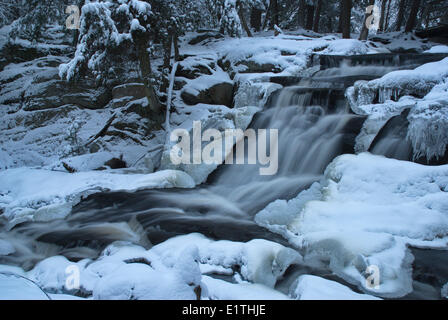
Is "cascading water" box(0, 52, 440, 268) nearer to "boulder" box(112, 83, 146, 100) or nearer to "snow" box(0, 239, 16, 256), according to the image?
"snow" box(0, 239, 16, 256)

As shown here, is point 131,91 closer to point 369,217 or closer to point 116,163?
point 116,163

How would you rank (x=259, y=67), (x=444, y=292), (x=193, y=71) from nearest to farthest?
(x=444, y=292)
(x=259, y=67)
(x=193, y=71)

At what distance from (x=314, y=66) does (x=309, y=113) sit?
3.85m

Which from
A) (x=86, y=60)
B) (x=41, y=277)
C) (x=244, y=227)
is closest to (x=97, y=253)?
(x=41, y=277)

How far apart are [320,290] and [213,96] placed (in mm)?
8210

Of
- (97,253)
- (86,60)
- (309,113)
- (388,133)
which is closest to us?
(97,253)

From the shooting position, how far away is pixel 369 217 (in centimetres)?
385

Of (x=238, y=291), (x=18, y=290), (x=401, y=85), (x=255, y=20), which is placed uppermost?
(x=255, y=20)

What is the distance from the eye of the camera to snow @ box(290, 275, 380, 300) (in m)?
2.53

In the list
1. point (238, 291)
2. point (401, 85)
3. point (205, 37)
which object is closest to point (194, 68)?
point (205, 37)

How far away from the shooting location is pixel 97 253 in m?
3.75

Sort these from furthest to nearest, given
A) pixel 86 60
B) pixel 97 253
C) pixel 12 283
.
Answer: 1. pixel 86 60
2. pixel 97 253
3. pixel 12 283

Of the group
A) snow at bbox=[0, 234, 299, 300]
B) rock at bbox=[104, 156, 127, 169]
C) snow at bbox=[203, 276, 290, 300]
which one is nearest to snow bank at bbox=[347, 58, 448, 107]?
snow at bbox=[0, 234, 299, 300]

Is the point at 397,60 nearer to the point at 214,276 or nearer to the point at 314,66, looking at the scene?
the point at 314,66
